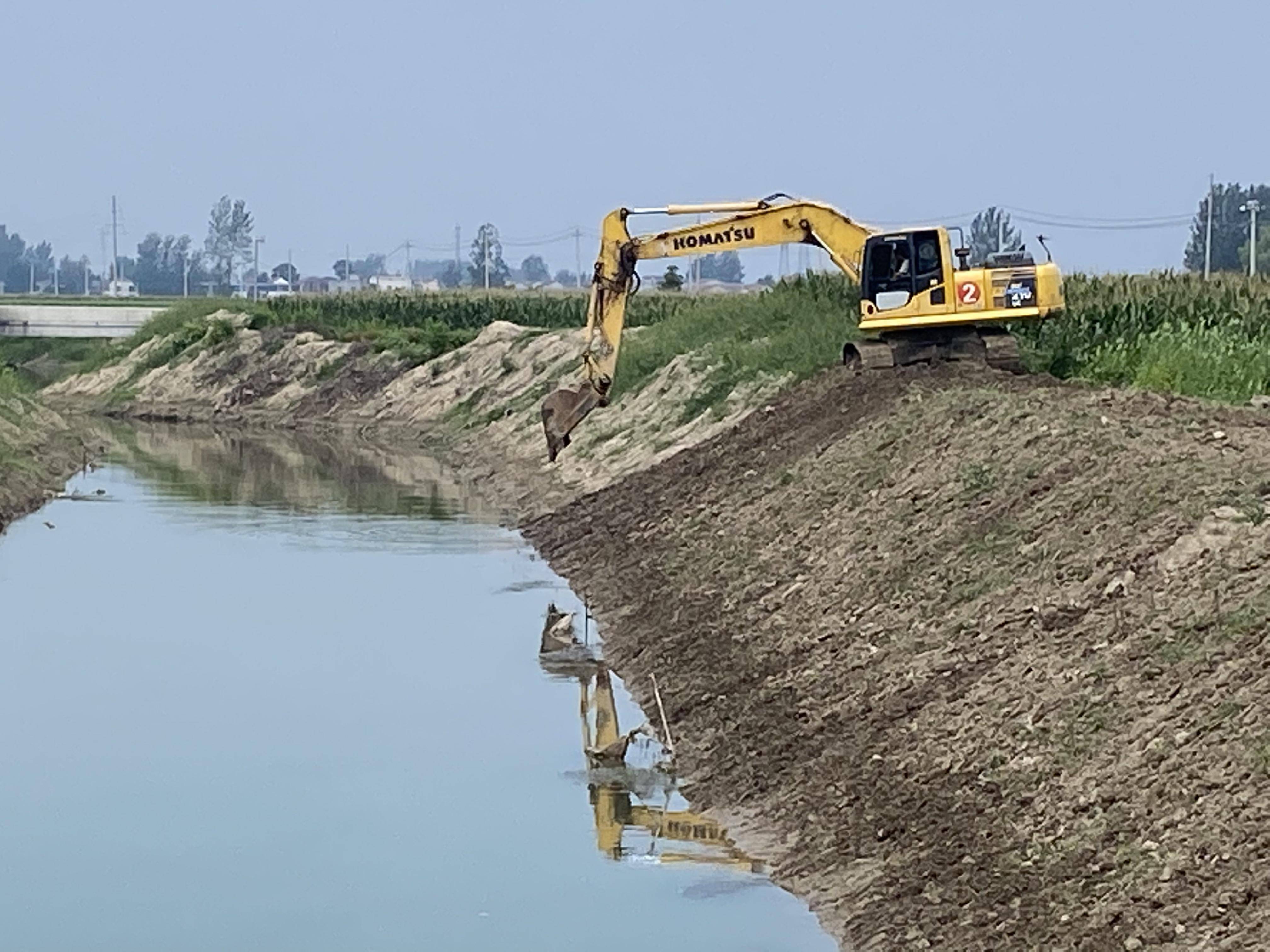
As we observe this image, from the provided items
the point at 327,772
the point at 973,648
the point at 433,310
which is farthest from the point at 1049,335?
the point at 433,310

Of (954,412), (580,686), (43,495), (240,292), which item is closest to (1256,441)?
(954,412)

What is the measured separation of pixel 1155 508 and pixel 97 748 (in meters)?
9.60

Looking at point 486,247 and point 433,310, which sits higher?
point 486,247

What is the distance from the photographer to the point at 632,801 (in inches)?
693

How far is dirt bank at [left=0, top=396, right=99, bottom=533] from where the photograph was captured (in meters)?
39.1

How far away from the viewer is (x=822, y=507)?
24344 mm

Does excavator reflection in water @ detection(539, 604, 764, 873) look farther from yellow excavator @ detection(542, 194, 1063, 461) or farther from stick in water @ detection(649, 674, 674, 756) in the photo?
yellow excavator @ detection(542, 194, 1063, 461)

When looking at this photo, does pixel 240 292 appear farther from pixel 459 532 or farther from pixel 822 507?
pixel 822 507

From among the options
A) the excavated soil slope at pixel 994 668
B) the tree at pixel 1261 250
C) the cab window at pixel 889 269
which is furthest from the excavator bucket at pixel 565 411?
the tree at pixel 1261 250

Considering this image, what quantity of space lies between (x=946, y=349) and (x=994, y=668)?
51.3 feet

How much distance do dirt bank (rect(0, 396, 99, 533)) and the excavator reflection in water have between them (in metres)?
17.6

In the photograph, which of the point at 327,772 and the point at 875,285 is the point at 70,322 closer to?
the point at 875,285

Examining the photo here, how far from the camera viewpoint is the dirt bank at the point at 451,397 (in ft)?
127

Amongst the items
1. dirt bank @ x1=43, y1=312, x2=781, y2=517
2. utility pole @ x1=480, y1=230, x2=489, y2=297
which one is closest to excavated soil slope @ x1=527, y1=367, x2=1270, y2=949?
dirt bank @ x1=43, y1=312, x2=781, y2=517
